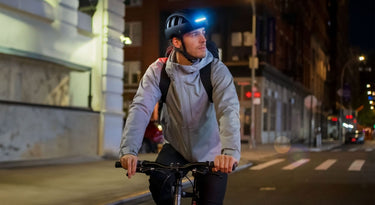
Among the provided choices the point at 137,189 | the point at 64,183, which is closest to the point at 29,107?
the point at 64,183

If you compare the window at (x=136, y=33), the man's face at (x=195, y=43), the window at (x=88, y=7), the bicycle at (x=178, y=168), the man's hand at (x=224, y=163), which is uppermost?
the window at (x=136, y=33)

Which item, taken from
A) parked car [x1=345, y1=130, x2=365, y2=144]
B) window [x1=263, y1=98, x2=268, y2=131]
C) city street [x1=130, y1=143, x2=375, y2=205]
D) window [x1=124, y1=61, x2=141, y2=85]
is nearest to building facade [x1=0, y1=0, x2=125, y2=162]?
city street [x1=130, y1=143, x2=375, y2=205]

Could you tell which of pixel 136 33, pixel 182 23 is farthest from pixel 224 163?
pixel 136 33

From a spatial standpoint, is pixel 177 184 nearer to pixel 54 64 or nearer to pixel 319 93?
pixel 54 64

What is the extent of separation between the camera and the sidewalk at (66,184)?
8.62m

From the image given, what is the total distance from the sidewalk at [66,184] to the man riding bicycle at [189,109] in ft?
16.2

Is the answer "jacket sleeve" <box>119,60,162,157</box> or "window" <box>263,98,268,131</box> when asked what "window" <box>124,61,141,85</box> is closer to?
"window" <box>263,98,268,131</box>

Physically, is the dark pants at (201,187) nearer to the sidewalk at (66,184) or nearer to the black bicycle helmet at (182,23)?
the black bicycle helmet at (182,23)

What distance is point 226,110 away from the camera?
3.34m

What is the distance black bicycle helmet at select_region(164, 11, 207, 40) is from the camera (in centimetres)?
337

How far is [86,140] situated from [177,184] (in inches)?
561

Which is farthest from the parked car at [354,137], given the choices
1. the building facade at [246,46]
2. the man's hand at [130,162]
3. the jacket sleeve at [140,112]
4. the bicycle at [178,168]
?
the man's hand at [130,162]

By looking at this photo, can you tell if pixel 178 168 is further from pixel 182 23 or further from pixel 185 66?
pixel 182 23

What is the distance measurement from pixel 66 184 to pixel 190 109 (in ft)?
25.2
